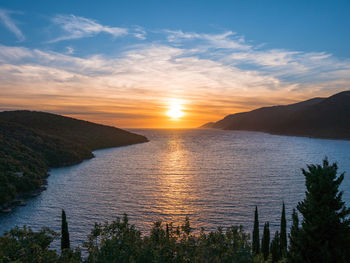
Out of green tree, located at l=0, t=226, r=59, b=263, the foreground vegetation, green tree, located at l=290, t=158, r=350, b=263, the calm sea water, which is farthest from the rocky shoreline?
green tree, located at l=290, t=158, r=350, b=263

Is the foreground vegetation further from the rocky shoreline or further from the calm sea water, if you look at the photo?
the rocky shoreline

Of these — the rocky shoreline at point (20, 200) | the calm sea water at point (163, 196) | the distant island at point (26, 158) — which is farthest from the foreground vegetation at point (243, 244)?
the distant island at point (26, 158)

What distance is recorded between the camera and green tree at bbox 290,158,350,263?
68.1 ft

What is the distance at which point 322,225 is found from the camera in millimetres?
20844

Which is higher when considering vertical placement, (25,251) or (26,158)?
(25,251)

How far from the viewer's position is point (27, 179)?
73.4 meters

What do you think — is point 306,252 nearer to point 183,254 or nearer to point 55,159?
point 183,254

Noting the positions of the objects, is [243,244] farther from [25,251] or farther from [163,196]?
[163,196]

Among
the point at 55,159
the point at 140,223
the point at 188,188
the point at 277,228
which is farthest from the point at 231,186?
the point at 55,159

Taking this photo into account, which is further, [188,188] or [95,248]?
[188,188]

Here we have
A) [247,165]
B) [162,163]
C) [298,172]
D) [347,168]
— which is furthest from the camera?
[162,163]

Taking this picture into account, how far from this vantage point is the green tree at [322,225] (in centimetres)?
2077

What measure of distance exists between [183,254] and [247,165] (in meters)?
99.7

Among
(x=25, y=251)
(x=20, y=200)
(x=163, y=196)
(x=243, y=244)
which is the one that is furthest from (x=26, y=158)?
(x=243, y=244)
